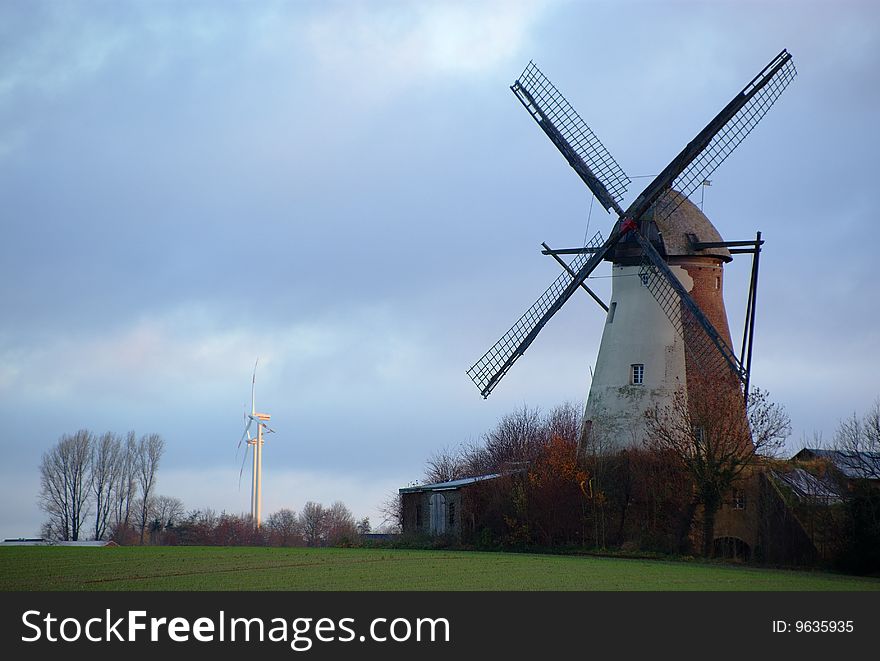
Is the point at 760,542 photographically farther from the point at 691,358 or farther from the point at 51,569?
the point at 51,569

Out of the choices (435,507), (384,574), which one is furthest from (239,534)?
(384,574)

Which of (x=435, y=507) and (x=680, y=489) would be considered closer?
(x=680, y=489)

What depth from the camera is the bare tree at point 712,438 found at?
3431 centimetres

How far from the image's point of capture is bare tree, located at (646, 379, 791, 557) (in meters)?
34.3

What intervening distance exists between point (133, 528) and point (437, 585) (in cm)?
6047

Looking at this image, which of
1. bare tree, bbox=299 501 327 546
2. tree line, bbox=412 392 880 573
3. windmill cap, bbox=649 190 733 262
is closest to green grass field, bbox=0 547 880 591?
tree line, bbox=412 392 880 573

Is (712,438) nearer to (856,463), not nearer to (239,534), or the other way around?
(856,463)

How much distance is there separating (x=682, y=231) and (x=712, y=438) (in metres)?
7.21

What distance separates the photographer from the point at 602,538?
37781 millimetres

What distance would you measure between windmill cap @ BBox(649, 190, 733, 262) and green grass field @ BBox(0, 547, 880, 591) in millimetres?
10669

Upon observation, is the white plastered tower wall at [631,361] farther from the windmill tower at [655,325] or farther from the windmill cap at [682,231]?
the windmill cap at [682,231]

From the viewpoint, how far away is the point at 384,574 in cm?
2536

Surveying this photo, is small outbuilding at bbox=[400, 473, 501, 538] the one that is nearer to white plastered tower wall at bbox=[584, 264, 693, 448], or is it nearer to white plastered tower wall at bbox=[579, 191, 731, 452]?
white plastered tower wall at bbox=[584, 264, 693, 448]
